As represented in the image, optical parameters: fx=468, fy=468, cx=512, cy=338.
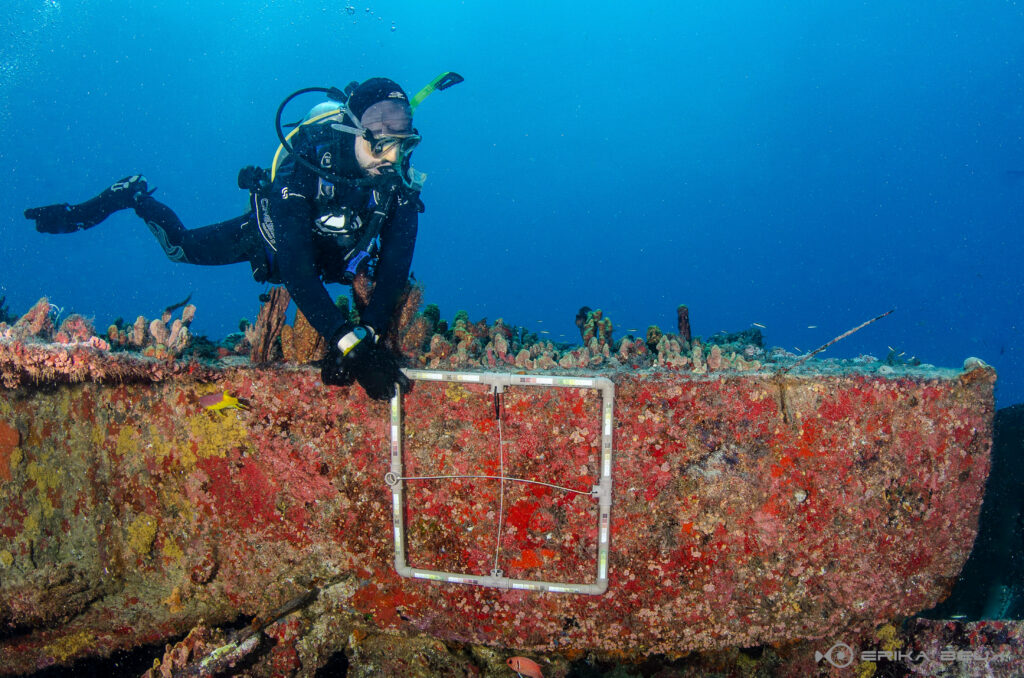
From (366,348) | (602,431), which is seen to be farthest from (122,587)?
(602,431)

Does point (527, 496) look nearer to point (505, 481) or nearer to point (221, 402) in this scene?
point (505, 481)

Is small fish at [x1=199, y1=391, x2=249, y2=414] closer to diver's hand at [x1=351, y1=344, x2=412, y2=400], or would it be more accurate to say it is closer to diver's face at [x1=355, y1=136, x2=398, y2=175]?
diver's hand at [x1=351, y1=344, x2=412, y2=400]

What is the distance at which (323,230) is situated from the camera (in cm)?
369

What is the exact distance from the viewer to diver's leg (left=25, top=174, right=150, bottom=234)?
215 inches

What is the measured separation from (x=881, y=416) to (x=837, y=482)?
476 millimetres

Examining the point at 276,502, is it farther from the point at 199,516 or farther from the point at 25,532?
the point at 25,532

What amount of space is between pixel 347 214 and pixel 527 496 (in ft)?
8.26

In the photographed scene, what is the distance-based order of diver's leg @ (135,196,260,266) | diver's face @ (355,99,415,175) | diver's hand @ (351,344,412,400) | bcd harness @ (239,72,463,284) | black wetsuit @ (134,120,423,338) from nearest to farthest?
1. diver's hand @ (351,344,412,400)
2. black wetsuit @ (134,120,423,338)
3. diver's face @ (355,99,415,175)
4. bcd harness @ (239,72,463,284)
5. diver's leg @ (135,196,260,266)

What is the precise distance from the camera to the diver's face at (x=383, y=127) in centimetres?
350

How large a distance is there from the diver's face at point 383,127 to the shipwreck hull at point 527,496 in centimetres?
173

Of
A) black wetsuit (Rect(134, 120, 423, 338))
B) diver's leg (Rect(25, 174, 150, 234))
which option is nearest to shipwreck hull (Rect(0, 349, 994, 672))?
black wetsuit (Rect(134, 120, 423, 338))

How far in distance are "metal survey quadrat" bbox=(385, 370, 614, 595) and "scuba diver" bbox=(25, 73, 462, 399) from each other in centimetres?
33

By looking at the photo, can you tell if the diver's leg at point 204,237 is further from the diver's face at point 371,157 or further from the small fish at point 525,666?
the small fish at point 525,666

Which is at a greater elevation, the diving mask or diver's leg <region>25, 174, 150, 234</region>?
diver's leg <region>25, 174, 150, 234</region>
